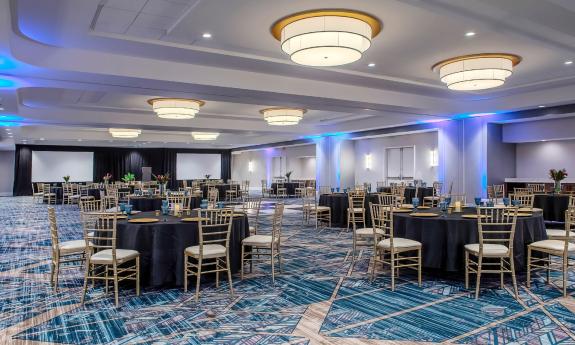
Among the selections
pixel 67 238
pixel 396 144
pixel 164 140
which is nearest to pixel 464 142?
pixel 396 144

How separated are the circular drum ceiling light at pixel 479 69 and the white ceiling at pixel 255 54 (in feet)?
0.68

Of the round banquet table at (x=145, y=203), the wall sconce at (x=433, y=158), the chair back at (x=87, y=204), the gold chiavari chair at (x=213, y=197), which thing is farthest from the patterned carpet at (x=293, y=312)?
the wall sconce at (x=433, y=158)

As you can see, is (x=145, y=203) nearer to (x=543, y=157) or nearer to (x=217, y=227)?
(x=217, y=227)

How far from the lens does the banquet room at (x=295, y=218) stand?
3697mm

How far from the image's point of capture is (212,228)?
4.75 meters

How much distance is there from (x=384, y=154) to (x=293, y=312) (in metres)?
14.9

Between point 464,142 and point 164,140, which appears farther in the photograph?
point 164,140

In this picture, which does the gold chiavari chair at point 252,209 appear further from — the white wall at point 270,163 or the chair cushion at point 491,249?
the white wall at point 270,163

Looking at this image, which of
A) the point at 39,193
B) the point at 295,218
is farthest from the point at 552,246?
the point at 39,193

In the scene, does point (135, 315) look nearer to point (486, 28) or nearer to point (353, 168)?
point (486, 28)

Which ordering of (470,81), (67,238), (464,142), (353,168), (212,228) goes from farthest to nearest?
(353,168)
(464,142)
(67,238)
(470,81)
(212,228)

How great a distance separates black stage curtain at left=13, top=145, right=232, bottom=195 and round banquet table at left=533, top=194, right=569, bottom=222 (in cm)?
2083

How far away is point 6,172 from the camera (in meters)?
23.7

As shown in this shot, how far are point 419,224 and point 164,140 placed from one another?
17701 millimetres
